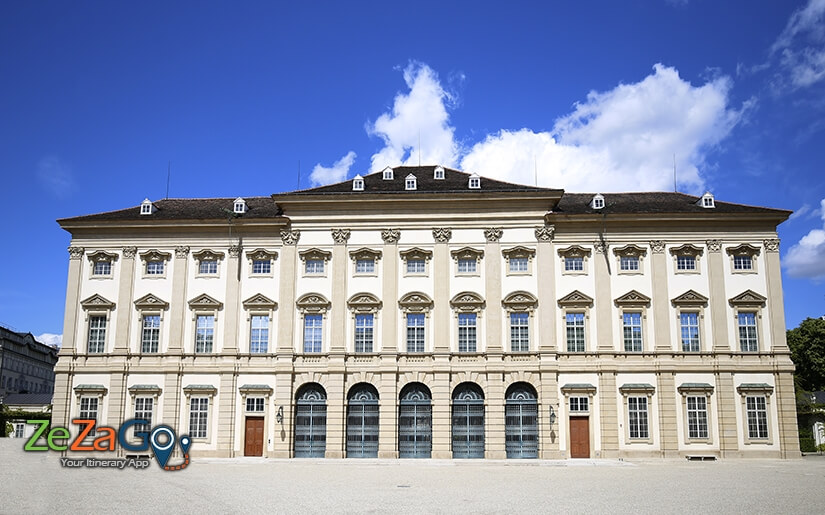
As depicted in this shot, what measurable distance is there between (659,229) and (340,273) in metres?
17.8

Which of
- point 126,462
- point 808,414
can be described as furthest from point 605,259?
point 126,462

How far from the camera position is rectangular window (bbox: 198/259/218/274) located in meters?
43.7

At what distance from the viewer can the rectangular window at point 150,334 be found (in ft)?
141

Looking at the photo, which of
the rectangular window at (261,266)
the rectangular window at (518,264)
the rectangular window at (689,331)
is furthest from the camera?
the rectangular window at (261,266)

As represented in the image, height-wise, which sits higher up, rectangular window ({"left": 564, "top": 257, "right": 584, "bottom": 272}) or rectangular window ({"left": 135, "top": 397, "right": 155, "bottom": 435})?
rectangular window ({"left": 564, "top": 257, "right": 584, "bottom": 272})

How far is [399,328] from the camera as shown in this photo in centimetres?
4184

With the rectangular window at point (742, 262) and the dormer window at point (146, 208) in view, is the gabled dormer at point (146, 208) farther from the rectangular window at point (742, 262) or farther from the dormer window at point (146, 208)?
the rectangular window at point (742, 262)

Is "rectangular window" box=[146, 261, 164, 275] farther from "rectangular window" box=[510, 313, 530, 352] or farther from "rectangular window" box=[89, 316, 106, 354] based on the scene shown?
"rectangular window" box=[510, 313, 530, 352]

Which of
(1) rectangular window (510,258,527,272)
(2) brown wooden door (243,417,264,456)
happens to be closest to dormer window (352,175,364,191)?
(1) rectangular window (510,258,527,272)

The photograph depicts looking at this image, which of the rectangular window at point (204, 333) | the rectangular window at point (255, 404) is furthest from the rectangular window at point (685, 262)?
the rectangular window at point (204, 333)

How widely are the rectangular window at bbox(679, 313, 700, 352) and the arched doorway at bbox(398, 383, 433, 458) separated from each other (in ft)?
46.1

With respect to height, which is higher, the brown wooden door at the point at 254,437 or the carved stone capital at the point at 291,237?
the carved stone capital at the point at 291,237

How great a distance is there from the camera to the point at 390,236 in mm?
42719

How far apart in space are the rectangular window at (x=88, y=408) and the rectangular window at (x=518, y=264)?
79.2 feet
